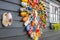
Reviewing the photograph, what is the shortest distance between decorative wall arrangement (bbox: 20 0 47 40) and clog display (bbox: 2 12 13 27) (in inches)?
17.0

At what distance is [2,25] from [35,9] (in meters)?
1.42

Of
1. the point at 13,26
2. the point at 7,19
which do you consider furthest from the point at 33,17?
the point at 7,19

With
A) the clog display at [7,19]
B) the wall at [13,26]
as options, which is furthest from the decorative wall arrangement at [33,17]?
the clog display at [7,19]

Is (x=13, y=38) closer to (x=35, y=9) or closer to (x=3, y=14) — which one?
(x=3, y=14)

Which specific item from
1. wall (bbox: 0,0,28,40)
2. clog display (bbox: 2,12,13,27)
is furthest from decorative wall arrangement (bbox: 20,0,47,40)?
clog display (bbox: 2,12,13,27)

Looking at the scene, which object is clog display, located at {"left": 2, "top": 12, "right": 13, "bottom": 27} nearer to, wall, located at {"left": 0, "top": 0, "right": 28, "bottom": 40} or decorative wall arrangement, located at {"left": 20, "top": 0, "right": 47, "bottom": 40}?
wall, located at {"left": 0, "top": 0, "right": 28, "bottom": 40}

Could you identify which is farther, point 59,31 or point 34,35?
point 59,31

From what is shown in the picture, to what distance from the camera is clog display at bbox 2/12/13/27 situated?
2.93 meters

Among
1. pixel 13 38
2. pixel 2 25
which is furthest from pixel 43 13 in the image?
pixel 2 25

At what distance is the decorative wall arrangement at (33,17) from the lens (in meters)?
3.58

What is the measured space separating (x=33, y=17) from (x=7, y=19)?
1046 mm

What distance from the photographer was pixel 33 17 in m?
3.99

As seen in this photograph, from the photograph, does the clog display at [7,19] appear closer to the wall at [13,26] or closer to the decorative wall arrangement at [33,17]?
the wall at [13,26]

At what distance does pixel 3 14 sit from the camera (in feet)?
9.52
